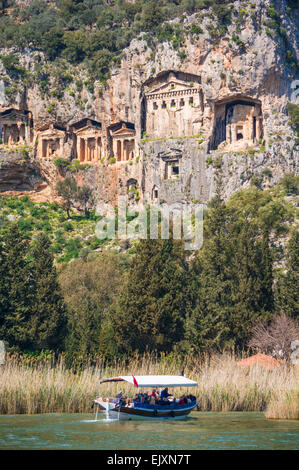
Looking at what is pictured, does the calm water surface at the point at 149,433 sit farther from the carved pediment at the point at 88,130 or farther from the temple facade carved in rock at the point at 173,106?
the carved pediment at the point at 88,130

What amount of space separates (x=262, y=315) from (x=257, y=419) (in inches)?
758

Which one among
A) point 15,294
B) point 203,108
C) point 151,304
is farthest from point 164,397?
point 203,108

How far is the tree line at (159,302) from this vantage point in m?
53.4

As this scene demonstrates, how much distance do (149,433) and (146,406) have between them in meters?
4.14

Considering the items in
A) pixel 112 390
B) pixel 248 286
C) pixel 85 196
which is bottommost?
pixel 112 390

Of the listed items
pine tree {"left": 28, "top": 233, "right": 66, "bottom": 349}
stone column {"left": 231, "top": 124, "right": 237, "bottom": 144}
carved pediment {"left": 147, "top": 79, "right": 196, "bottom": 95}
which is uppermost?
carved pediment {"left": 147, "top": 79, "right": 196, "bottom": 95}

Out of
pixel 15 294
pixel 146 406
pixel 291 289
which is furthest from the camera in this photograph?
pixel 291 289

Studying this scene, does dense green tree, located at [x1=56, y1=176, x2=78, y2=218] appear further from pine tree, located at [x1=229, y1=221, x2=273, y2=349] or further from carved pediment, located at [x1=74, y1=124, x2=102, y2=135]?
pine tree, located at [x1=229, y1=221, x2=273, y2=349]

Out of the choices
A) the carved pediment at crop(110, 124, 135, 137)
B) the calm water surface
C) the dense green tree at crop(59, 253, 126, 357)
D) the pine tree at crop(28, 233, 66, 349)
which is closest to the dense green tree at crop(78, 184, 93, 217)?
the carved pediment at crop(110, 124, 135, 137)

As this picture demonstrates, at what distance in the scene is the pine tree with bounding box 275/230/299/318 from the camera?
55938mm

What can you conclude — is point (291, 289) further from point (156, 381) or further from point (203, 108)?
point (203, 108)

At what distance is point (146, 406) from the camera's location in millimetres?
38250

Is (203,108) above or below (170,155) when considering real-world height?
above

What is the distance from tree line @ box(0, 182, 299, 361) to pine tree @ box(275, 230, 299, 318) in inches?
2.7
